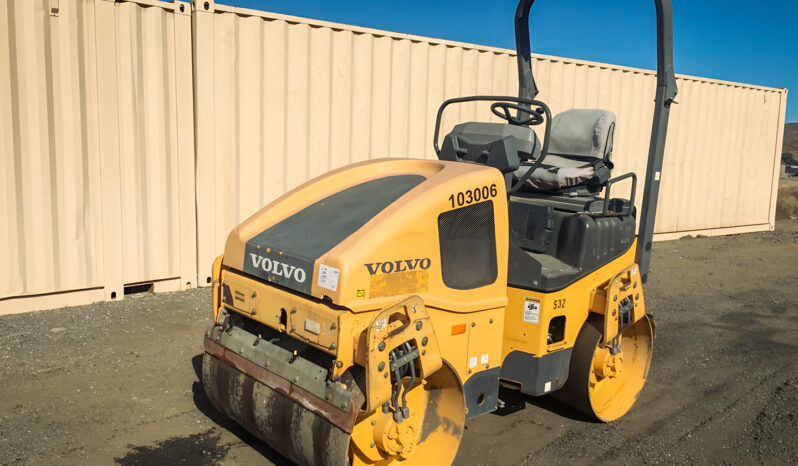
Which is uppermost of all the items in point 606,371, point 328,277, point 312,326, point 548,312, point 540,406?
point 328,277

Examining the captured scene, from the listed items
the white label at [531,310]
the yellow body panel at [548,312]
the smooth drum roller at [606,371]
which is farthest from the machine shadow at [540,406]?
the white label at [531,310]

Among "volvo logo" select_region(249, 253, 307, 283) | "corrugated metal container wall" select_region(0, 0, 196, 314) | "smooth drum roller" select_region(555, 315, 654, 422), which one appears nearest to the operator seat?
"smooth drum roller" select_region(555, 315, 654, 422)

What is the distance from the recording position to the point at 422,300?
10.4 feet

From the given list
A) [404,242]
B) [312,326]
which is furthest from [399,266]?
[312,326]

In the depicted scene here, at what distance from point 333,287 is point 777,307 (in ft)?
22.5

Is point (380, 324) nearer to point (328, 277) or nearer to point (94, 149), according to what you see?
point (328, 277)

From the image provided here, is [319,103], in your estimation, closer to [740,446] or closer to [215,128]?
[215,128]

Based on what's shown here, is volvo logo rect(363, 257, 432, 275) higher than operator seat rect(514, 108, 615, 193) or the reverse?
the reverse

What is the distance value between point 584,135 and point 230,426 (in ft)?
10.4

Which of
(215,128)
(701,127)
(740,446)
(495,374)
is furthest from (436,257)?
(701,127)

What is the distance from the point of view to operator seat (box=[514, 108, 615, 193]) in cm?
466

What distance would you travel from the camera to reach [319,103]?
7711 millimetres

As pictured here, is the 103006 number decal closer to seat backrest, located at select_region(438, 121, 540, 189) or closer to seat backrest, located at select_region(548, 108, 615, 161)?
seat backrest, located at select_region(438, 121, 540, 189)

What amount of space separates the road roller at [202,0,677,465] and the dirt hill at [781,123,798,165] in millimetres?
41044
